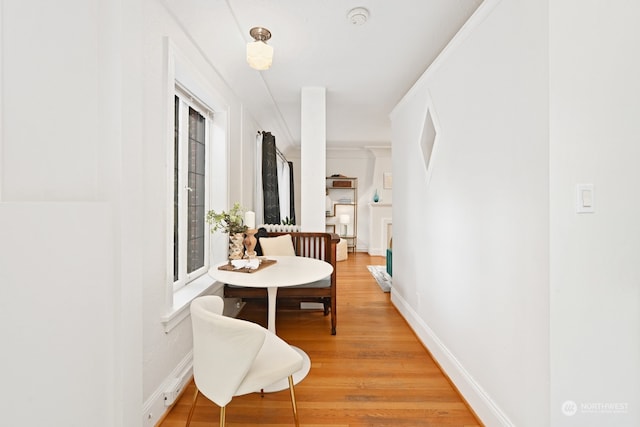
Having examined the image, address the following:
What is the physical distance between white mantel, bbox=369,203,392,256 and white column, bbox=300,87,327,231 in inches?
154

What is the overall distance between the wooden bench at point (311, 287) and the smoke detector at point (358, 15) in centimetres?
176

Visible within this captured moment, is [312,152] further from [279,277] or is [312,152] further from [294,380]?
[294,380]

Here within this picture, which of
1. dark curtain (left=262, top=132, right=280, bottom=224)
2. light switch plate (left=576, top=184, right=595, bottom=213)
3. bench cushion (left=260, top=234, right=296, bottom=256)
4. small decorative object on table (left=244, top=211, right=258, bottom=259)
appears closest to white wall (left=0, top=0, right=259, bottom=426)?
small decorative object on table (left=244, top=211, right=258, bottom=259)

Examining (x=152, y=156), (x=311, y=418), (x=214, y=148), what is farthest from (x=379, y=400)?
(x=214, y=148)

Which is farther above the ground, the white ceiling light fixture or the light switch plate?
the white ceiling light fixture

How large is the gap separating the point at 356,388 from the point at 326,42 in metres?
2.53

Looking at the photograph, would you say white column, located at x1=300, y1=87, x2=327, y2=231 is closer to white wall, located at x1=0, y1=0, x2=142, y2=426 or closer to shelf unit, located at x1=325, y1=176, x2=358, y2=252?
white wall, located at x1=0, y1=0, x2=142, y2=426

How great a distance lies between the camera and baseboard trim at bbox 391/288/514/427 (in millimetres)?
1466

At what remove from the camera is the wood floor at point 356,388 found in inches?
62.6

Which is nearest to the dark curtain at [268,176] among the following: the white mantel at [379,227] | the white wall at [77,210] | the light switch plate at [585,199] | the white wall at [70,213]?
the white wall at [77,210]

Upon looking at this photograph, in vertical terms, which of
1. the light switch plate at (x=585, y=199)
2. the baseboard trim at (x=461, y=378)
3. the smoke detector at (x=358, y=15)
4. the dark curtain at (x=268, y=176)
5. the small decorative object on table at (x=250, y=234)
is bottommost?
the baseboard trim at (x=461, y=378)

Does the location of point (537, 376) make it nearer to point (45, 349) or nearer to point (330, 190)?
point (45, 349)

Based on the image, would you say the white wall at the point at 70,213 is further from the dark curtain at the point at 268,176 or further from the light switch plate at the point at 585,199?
the dark curtain at the point at 268,176

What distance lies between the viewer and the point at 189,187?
2365mm
